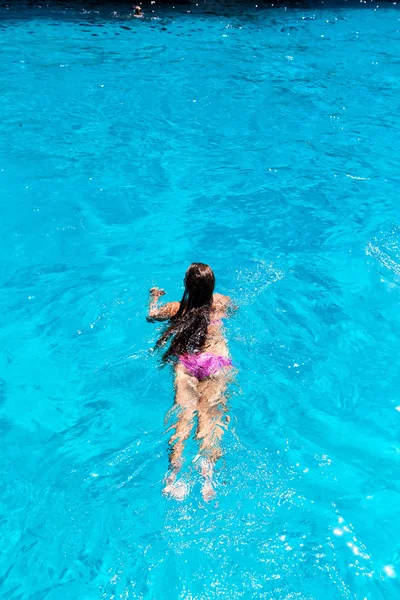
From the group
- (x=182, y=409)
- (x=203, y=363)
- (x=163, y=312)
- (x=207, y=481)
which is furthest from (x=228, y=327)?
(x=207, y=481)

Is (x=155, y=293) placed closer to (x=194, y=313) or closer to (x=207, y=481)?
(x=194, y=313)

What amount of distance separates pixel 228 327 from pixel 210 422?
1247mm

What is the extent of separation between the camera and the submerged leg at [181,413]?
149 inches

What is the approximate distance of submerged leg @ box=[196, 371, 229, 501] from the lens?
12.2 feet

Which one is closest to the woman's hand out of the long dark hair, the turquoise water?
the turquoise water

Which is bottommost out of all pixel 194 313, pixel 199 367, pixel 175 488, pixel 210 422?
pixel 175 488

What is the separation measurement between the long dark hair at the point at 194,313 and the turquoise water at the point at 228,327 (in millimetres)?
449

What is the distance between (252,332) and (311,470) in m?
1.49

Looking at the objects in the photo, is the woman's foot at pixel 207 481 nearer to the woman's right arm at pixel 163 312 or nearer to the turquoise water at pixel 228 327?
the turquoise water at pixel 228 327

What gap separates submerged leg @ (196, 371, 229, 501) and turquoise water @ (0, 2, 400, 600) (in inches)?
4.2

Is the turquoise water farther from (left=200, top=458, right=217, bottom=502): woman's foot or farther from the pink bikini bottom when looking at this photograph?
the pink bikini bottom

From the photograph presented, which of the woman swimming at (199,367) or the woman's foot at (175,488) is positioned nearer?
the woman's foot at (175,488)

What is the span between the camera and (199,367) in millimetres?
4145

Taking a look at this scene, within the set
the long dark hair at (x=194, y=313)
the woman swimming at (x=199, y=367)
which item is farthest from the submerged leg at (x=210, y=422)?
the long dark hair at (x=194, y=313)
